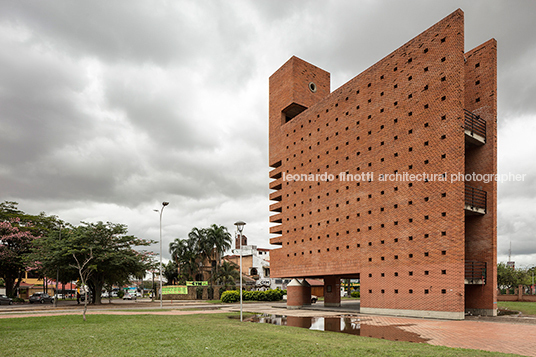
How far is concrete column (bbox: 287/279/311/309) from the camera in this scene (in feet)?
119

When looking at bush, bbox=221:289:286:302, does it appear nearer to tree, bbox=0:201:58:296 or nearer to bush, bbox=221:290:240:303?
bush, bbox=221:290:240:303

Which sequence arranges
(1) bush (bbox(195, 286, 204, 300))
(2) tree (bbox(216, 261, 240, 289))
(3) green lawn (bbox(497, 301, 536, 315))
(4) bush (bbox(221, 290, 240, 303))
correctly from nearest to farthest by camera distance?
(3) green lawn (bbox(497, 301, 536, 315)) → (4) bush (bbox(221, 290, 240, 303)) → (1) bush (bbox(195, 286, 204, 300)) → (2) tree (bbox(216, 261, 240, 289))

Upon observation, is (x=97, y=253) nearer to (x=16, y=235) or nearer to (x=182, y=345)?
(x=16, y=235)

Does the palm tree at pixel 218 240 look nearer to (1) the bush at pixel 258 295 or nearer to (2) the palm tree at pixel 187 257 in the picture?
(2) the palm tree at pixel 187 257

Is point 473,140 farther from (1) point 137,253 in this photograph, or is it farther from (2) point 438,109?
(1) point 137,253

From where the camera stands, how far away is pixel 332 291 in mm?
37469

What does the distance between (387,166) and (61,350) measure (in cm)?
2401

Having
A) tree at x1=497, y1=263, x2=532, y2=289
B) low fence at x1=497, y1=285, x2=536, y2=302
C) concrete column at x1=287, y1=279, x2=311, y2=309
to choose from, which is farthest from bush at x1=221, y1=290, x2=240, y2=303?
tree at x1=497, y1=263, x2=532, y2=289

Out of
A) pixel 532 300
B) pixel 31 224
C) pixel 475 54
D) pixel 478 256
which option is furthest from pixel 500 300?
pixel 31 224

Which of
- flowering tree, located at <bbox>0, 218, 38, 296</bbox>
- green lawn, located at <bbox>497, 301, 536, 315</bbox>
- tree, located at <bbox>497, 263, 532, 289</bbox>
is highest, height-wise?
flowering tree, located at <bbox>0, 218, 38, 296</bbox>

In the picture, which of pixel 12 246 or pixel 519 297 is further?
pixel 12 246

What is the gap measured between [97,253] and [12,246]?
2097cm

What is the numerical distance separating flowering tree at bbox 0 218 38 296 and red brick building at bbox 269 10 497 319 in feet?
121

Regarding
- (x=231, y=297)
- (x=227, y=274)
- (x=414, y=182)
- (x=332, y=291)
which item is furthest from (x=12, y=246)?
(x=414, y=182)
